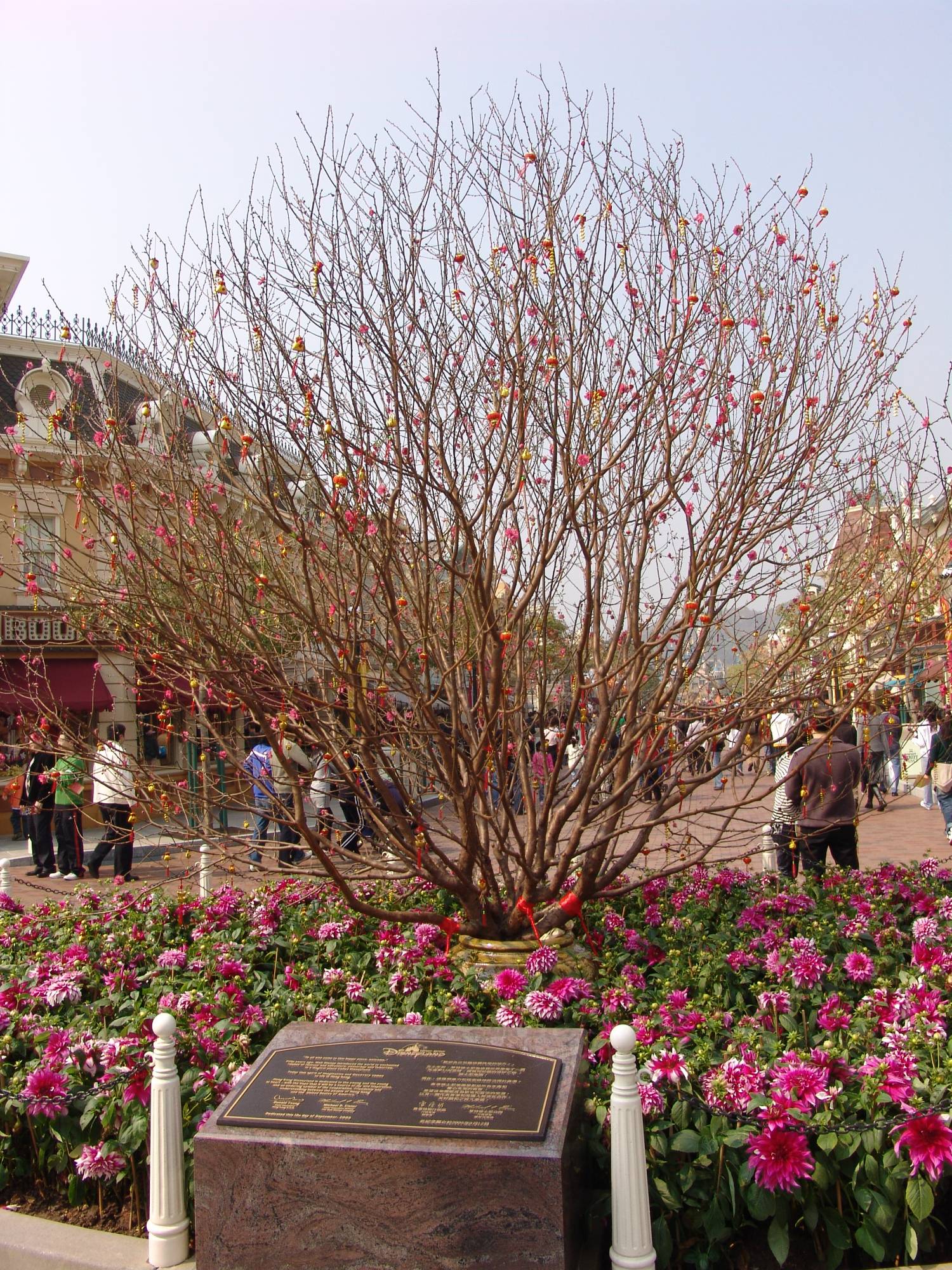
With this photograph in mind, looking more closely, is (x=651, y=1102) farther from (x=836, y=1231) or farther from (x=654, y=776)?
(x=654, y=776)

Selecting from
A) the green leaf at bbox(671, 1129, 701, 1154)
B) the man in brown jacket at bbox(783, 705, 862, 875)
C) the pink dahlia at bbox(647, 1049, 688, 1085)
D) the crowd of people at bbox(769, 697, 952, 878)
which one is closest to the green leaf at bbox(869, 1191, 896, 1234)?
the green leaf at bbox(671, 1129, 701, 1154)

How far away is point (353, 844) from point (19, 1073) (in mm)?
6405

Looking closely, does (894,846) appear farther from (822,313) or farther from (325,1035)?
(325,1035)

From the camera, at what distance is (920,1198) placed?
3391 mm

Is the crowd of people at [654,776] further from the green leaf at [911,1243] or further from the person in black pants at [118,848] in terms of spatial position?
the green leaf at [911,1243]

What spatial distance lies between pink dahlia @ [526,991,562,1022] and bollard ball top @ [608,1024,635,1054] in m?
1.09

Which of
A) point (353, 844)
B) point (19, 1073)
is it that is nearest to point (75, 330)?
point (19, 1073)

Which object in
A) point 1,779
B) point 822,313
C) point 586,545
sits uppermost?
point 822,313

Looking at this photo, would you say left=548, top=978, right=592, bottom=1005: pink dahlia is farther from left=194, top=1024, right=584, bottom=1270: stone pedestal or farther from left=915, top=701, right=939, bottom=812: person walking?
left=915, top=701, right=939, bottom=812: person walking

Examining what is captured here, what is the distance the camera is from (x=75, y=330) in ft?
19.5

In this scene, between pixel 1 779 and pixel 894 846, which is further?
pixel 1 779

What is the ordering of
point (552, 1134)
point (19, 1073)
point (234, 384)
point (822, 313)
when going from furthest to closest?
point (822, 313)
point (234, 384)
point (19, 1073)
point (552, 1134)

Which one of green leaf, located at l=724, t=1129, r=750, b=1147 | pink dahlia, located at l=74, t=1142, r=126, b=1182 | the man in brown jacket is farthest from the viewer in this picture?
the man in brown jacket

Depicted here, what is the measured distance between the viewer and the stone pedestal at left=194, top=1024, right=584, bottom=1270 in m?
3.30
